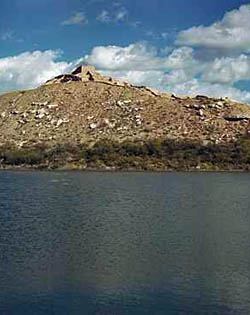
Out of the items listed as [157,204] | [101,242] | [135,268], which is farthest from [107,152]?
[135,268]

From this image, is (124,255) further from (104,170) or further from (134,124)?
(134,124)

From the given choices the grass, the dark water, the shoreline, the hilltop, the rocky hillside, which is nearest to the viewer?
the dark water

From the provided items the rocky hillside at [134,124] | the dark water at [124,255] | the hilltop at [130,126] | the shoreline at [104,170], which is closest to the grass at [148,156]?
the shoreline at [104,170]

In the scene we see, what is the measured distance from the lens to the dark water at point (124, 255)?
3409 cm

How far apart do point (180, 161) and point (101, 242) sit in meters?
119

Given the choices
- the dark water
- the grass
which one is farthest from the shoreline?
the dark water

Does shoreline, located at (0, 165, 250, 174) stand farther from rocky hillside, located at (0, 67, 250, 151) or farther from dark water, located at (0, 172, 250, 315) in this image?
dark water, located at (0, 172, 250, 315)

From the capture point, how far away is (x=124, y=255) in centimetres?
4647

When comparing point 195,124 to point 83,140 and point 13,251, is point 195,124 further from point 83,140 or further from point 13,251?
point 13,251

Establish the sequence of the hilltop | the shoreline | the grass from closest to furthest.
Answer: the shoreline, the grass, the hilltop

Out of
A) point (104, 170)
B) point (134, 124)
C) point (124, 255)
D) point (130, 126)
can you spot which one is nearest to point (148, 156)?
point (104, 170)

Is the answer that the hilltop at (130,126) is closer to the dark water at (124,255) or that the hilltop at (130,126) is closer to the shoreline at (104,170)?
the shoreline at (104,170)

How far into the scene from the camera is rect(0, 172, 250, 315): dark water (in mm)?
34094

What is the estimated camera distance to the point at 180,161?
16962 cm
